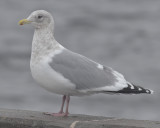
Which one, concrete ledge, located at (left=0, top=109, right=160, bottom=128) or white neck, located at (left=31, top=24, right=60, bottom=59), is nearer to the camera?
concrete ledge, located at (left=0, top=109, right=160, bottom=128)

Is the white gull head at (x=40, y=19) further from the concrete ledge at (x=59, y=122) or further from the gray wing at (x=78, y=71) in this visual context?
the concrete ledge at (x=59, y=122)

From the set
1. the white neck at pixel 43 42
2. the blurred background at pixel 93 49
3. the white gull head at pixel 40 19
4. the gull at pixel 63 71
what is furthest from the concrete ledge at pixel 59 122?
the blurred background at pixel 93 49

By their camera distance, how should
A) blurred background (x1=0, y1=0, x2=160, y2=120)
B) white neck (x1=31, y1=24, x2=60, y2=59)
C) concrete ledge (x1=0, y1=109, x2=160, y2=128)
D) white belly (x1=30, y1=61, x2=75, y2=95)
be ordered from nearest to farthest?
concrete ledge (x1=0, y1=109, x2=160, y2=128)
white belly (x1=30, y1=61, x2=75, y2=95)
white neck (x1=31, y1=24, x2=60, y2=59)
blurred background (x1=0, y1=0, x2=160, y2=120)

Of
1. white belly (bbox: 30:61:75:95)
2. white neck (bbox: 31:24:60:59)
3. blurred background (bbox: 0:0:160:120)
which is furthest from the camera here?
blurred background (bbox: 0:0:160:120)

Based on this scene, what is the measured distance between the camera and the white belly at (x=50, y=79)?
21.0ft

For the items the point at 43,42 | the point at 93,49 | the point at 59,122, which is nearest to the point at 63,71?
the point at 43,42

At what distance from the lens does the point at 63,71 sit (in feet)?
21.3

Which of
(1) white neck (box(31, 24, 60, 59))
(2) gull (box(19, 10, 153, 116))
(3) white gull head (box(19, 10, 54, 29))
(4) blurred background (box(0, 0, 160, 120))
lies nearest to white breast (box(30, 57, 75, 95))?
(2) gull (box(19, 10, 153, 116))

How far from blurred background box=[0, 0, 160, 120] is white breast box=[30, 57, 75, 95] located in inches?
372

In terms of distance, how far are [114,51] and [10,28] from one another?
5472 mm

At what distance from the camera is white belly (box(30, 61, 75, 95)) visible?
6.39 metres

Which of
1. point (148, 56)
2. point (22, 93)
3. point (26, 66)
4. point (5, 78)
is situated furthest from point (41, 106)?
point (148, 56)

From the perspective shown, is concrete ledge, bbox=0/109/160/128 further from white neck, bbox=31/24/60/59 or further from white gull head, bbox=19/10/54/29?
white gull head, bbox=19/10/54/29

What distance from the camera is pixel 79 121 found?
6.38 metres
